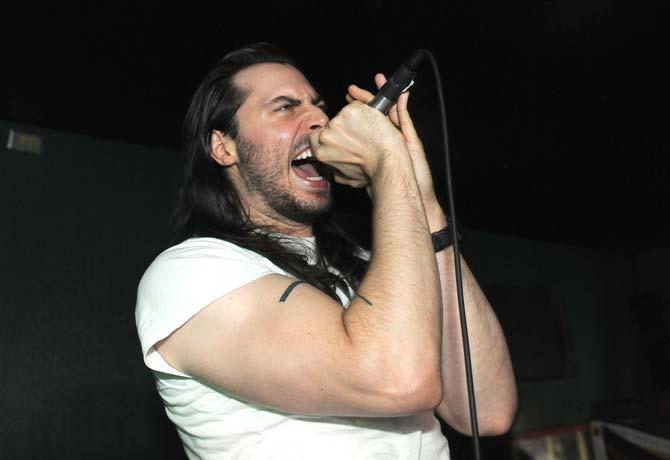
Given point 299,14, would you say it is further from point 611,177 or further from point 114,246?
point 611,177

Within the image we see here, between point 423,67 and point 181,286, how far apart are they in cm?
165

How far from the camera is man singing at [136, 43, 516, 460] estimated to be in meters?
0.72

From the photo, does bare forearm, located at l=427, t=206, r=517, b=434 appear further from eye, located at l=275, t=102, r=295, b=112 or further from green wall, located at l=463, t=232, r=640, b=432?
green wall, located at l=463, t=232, r=640, b=432

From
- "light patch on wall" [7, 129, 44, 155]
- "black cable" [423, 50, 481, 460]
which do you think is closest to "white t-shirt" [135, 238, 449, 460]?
"black cable" [423, 50, 481, 460]

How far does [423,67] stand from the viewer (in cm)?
218

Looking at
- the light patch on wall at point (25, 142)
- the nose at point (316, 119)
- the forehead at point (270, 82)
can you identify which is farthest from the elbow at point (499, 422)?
the light patch on wall at point (25, 142)

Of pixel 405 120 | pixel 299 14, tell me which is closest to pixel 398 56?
pixel 299 14

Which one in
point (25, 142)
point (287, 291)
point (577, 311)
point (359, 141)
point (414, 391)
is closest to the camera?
point (414, 391)

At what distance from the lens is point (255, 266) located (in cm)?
88

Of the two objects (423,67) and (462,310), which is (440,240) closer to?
(462,310)

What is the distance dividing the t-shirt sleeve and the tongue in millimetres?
431

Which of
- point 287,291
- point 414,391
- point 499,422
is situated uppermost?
point 287,291

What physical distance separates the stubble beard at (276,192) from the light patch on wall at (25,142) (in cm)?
150

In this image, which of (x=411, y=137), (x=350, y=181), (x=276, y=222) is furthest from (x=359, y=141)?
(x=276, y=222)
